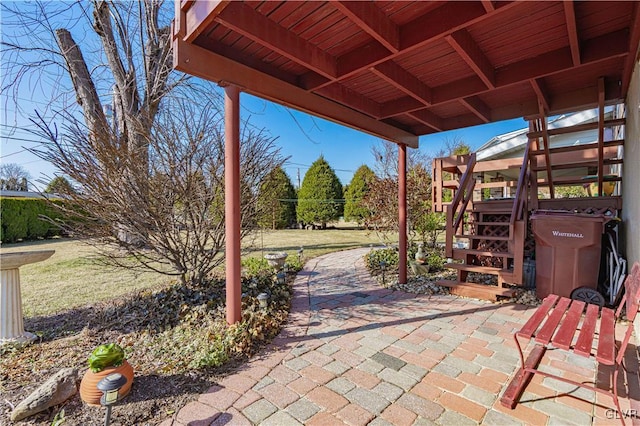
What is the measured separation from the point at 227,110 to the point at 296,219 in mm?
14653

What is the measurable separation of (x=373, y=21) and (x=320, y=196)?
580 inches

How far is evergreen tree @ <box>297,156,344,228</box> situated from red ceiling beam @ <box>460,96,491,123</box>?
12605 mm

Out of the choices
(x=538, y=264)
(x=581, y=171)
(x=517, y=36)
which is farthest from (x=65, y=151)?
(x=581, y=171)

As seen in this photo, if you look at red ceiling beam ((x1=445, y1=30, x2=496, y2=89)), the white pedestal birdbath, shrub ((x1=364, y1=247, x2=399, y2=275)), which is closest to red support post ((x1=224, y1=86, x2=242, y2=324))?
the white pedestal birdbath

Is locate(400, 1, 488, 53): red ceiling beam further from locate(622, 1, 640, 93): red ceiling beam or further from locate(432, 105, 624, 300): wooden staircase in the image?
locate(432, 105, 624, 300): wooden staircase

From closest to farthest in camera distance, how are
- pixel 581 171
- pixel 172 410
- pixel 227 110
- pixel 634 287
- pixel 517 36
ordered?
pixel 172 410
pixel 634 287
pixel 517 36
pixel 227 110
pixel 581 171

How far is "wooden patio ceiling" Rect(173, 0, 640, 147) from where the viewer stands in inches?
87.9

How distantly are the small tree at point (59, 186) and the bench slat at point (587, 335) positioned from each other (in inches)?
184

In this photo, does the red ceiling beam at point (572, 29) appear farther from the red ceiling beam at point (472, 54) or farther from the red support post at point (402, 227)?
the red support post at point (402, 227)

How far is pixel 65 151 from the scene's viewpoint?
125 inches

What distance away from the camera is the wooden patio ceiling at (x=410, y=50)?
2.23m

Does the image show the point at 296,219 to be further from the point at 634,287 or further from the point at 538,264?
the point at 634,287

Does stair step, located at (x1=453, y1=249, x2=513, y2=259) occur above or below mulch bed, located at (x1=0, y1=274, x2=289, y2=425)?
above

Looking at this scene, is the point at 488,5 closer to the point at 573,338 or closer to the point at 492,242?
the point at 573,338
